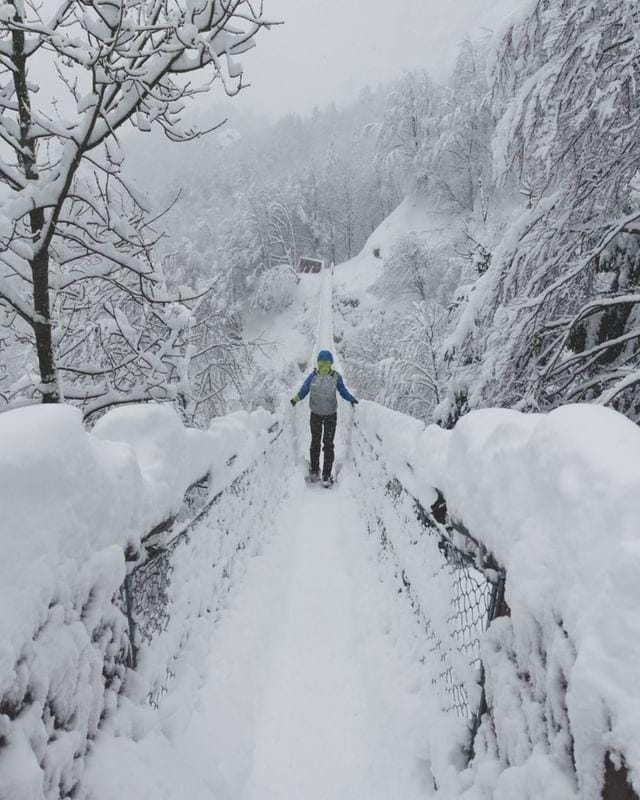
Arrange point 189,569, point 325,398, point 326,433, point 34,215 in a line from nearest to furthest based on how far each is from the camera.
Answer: point 189,569 → point 34,215 → point 325,398 → point 326,433

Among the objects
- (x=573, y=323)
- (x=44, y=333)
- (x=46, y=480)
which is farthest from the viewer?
(x=573, y=323)

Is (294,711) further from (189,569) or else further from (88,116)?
(88,116)

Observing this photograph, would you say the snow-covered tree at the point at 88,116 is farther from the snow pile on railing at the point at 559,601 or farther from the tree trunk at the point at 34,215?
the snow pile on railing at the point at 559,601

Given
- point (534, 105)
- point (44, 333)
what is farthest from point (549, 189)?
point (44, 333)

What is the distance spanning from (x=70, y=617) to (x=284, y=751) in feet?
5.50

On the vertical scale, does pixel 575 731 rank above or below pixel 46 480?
below

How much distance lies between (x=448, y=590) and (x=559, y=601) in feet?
3.80

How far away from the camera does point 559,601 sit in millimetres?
1068

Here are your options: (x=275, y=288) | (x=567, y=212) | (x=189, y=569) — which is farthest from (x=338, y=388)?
(x=275, y=288)

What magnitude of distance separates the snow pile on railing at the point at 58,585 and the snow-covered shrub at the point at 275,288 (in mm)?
41625

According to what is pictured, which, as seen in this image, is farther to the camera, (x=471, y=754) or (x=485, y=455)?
(x=471, y=754)

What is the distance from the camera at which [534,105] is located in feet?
14.1

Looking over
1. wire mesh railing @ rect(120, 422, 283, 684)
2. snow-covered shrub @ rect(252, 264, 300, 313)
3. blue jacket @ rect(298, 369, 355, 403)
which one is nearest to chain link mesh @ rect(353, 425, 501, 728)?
wire mesh railing @ rect(120, 422, 283, 684)

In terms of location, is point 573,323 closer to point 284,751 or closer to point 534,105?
point 534,105
